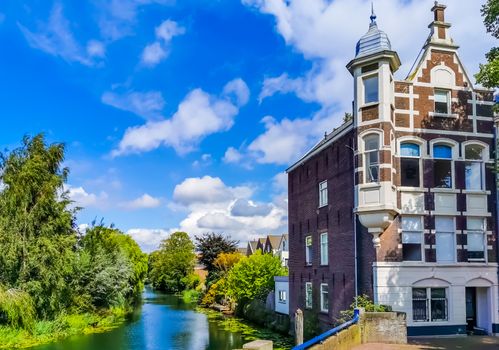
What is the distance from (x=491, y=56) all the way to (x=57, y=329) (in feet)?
91.7

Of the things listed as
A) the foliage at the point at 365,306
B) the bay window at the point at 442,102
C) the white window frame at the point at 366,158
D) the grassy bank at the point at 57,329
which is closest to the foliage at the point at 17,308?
the grassy bank at the point at 57,329

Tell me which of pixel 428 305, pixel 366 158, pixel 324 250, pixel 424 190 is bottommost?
pixel 428 305

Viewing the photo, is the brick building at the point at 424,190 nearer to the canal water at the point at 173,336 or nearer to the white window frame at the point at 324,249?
the white window frame at the point at 324,249

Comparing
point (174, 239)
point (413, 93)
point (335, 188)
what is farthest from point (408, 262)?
point (174, 239)

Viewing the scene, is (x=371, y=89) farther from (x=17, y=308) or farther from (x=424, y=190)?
(x=17, y=308)

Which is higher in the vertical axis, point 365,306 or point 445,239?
point 445,239

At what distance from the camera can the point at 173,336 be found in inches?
1238

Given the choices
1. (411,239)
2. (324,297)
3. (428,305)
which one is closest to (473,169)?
(411,239)

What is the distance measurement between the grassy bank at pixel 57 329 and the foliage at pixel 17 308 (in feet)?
1.36

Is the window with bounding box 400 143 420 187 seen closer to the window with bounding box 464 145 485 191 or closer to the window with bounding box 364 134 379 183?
the window with bounding box 364 134 379 183

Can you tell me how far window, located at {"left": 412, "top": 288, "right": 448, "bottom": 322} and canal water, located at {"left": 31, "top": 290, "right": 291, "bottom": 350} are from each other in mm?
8276

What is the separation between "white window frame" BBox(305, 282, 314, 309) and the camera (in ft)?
87.4

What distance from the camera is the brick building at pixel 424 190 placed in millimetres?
19297

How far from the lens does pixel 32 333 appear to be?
27656mm
